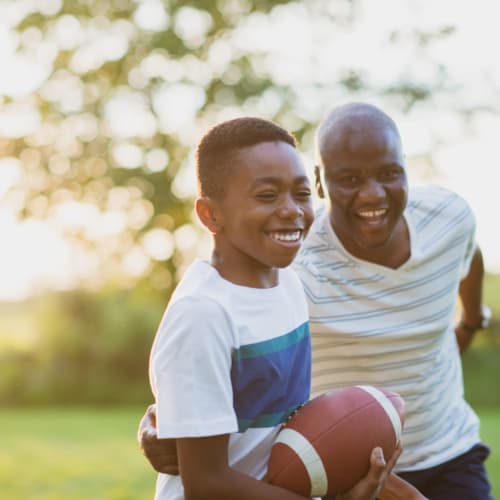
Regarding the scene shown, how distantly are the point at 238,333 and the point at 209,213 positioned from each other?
387 millimetres

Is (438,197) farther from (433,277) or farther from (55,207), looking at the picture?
(55,207)

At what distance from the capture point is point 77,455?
1244 centimetres

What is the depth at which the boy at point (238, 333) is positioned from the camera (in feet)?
8.55

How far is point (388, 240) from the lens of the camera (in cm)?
380

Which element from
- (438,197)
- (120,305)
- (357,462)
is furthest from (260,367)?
(120,305)

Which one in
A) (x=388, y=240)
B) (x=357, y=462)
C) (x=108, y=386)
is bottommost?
(x=108, y=386)

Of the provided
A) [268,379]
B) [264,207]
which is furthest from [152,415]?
[264,207]

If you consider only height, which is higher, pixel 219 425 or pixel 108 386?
pixel 219 425

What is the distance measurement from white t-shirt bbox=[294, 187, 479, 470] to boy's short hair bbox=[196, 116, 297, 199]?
0.82 m

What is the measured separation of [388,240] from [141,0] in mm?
10742

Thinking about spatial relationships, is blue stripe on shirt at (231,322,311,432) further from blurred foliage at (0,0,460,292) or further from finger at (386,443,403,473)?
blurred foliage at (0,0,460,292)

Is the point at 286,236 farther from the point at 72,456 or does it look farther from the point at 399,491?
the point at 72,456

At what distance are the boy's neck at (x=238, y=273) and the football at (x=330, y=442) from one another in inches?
16.2

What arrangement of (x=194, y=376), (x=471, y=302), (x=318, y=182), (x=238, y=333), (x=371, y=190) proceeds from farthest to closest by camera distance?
(x=471, y=302) → (x=318, y=182) → (x=371, y=190) → (x=238, y=333) → (x=194, y=376)
